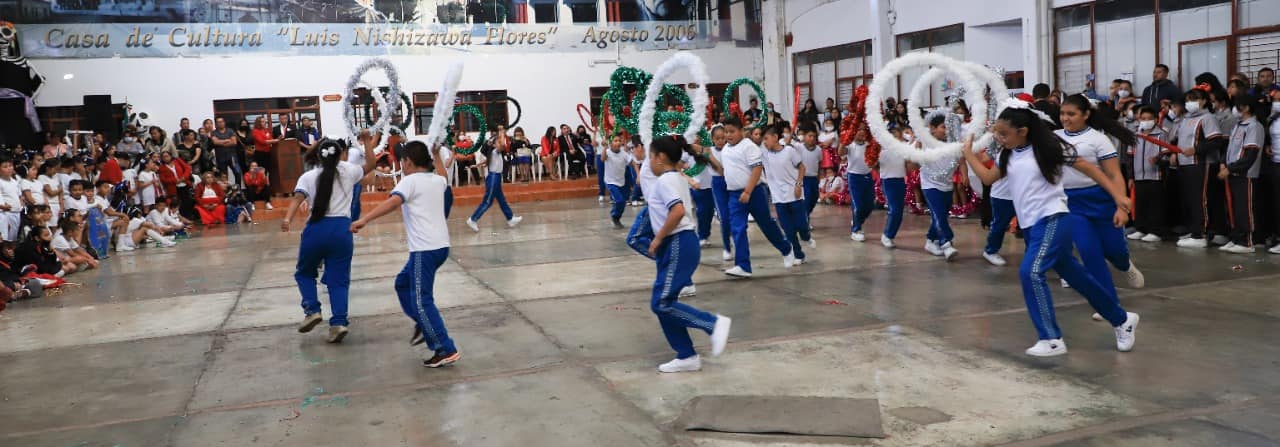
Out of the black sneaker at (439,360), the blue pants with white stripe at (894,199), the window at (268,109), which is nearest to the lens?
the black sneaker at (439,360)

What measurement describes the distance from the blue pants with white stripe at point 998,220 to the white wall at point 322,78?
16.4 metres

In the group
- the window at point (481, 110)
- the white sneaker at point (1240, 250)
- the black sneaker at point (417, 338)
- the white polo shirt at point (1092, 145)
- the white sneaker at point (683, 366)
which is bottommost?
the white sneaker at point (1240, 250)

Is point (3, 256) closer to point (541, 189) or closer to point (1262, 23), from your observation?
point (541, 189)

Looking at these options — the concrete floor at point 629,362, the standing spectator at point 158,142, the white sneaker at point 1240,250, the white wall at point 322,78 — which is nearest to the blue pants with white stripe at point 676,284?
the concrete floor at point 629,362

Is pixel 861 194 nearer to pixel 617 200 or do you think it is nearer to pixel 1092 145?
pixel 617 200

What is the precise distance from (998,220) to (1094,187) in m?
2.76

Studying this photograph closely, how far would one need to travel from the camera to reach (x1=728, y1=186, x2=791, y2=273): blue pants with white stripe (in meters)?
9.27

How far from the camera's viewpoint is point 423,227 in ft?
20.0

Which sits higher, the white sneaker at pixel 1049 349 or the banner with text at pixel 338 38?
the banner with text at pixel 338 38

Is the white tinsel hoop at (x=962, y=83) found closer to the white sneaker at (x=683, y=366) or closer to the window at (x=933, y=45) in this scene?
the white sneaker at (x=683, y=366)

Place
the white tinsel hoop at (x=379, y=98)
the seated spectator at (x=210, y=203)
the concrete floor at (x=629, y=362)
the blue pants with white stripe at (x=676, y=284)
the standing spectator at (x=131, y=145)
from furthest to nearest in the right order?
the standing spectator at (x=131, y=145) → the seated spectator at (x=210, y=203) → the white tinsel hoop at (x=379, y=98) → the blue pants with white stripe at (x=676, y=284) → the concrete floor at (x=629, y=362)

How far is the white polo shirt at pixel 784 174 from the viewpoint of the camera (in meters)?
10.3

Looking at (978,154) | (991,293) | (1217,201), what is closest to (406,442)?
(978,154)

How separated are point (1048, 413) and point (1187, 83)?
13.0 metres
